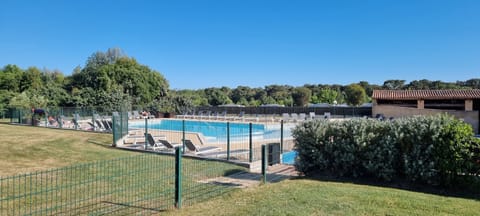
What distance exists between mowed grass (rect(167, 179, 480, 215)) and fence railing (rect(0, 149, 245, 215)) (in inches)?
25.1

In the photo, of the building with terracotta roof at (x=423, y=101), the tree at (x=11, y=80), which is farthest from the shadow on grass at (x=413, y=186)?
the tree at (x=11, y=80)

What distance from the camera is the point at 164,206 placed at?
201 inches

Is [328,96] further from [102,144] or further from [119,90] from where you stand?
[102,144]

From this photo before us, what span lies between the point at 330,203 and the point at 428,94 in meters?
34.3

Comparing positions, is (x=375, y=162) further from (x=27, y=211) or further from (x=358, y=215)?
(x=27, y=211)

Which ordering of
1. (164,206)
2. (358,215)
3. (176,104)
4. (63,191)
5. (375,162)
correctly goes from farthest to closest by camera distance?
(176,104) < (375,162) < (63,191) < (164,206) < (358,215)

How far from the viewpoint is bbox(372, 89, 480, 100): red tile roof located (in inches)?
1228

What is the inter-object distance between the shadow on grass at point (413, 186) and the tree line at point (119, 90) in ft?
93.8

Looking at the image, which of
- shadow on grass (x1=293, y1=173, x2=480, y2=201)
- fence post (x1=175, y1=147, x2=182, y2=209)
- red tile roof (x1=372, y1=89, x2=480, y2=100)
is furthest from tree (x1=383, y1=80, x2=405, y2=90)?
fence post (x1=175, y1=147, x2=182, y2=209)

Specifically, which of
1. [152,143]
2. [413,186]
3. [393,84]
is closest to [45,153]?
[152,143]

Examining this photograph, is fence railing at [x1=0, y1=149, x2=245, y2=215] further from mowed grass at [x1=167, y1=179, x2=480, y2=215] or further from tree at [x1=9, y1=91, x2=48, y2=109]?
tree at [x1=9, y1=91, x2=48, y2=109]

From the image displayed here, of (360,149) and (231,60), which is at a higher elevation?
(231,60)

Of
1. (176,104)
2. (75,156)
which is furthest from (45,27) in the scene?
(75,156)

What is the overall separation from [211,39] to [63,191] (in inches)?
1107
